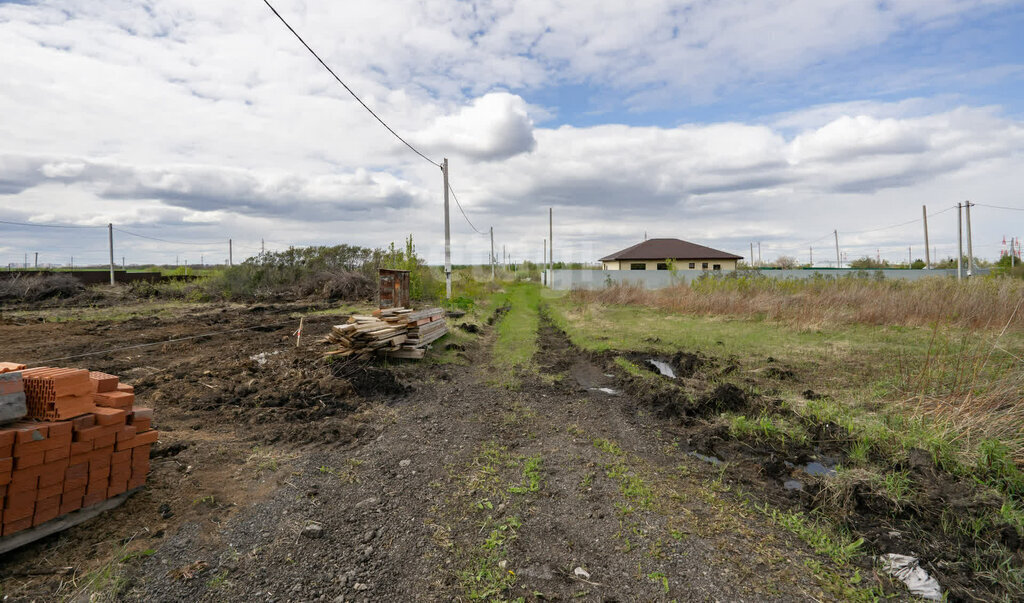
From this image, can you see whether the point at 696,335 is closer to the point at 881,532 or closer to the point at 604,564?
the point at 881,532

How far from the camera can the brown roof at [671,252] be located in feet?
147

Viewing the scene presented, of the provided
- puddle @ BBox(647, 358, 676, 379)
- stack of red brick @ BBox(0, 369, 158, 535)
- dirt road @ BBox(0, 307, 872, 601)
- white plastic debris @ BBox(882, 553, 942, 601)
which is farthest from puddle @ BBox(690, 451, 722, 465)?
stack of red brick @ BBox(0, 369, 158, 535)

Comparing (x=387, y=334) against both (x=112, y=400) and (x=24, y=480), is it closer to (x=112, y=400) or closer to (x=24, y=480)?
(x=112, y=400)

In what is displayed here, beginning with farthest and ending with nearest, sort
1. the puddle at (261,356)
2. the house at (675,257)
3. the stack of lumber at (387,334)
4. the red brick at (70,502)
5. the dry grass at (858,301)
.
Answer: the house at (675,257) < the dry grass at (858,301) < the stack of lumber at (387,334) < the puddle at (261,356) < the red brick at (70,502)

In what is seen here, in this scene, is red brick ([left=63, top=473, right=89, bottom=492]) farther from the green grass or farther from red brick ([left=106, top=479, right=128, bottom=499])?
the green grass

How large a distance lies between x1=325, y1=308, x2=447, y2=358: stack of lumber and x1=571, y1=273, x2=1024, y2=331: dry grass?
1075 cm

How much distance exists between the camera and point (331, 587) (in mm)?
2828

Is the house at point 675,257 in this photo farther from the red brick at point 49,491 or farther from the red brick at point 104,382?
the red brick at point 49,491

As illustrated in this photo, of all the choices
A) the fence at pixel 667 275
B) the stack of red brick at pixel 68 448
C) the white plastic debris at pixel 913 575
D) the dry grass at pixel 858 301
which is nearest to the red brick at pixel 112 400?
the stack of red brick at pixel 68 448

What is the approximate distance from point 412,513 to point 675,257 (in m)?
44.3

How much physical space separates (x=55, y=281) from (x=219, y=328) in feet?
51.2

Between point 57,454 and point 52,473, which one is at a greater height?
point 57,454

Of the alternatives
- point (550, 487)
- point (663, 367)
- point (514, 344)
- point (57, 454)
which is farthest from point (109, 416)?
point (514, 344)

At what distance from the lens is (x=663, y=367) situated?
9727mm
